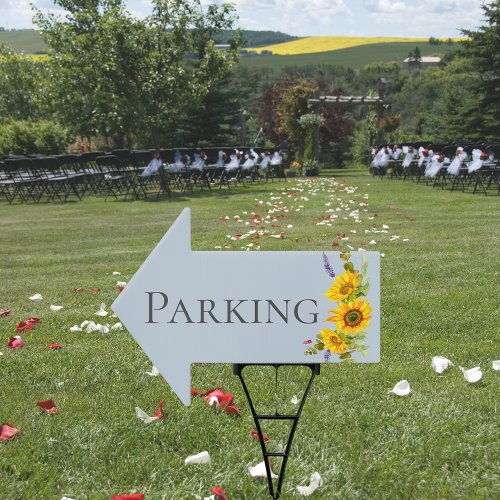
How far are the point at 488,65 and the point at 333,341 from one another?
80.0 feet

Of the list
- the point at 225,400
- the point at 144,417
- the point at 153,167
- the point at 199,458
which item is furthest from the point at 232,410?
the point at 153,167

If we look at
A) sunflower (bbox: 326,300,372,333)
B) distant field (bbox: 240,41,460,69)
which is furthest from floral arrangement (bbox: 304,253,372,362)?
distant field (bbox: 240,41,460,69)

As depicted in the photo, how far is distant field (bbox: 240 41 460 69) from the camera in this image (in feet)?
297

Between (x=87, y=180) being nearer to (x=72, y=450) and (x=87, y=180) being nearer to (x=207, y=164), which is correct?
(x=207, y=164)

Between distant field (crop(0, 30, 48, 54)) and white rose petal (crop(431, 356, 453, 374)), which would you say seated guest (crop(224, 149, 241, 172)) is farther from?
distant field (crop(0, 30, 48, 54))

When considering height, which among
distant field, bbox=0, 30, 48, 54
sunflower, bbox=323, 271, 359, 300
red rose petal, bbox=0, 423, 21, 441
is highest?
sunflower, bbox=323, 271, 359, 300

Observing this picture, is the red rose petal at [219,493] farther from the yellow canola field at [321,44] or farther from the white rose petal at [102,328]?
the yellow canola field at [321,44]

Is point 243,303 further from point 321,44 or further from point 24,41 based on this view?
point 24,41

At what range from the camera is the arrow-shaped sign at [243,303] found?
2004mm

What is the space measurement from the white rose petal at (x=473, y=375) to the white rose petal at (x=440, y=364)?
0.43ft

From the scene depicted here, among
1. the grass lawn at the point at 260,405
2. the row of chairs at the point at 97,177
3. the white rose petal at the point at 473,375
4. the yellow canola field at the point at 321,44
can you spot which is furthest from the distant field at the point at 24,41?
the white rose petal at the point at 473,375

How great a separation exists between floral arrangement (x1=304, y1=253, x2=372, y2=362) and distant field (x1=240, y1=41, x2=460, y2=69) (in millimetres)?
85687

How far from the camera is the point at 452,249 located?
7.04 m

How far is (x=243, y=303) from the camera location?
6.59 ft
